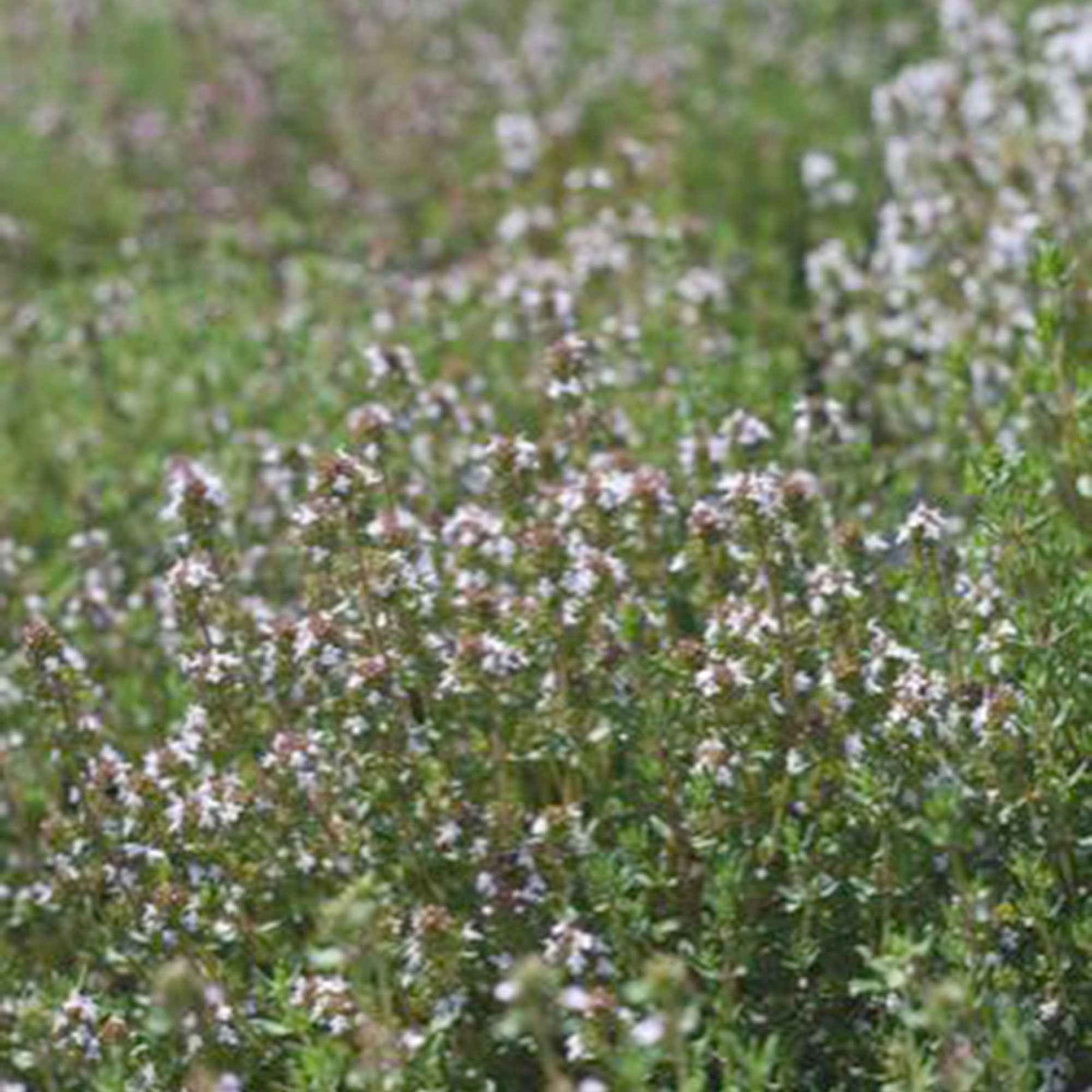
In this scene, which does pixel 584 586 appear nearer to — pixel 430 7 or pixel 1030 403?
pixel 1030 403

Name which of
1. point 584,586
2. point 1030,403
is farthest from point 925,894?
point 1030,403

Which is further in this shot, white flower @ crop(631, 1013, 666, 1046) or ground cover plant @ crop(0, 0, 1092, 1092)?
ground cover plant @ crop(0, 0, 1092, 1092)

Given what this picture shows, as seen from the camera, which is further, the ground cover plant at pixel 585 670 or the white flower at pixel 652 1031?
the ground cover plant at pixel 585 670

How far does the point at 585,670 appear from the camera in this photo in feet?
14.0

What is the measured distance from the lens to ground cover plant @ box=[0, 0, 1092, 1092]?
148 inches

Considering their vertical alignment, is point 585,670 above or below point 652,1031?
above

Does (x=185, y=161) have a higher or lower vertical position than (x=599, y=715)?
higher

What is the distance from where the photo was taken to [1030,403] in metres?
5.29

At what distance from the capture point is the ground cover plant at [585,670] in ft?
12.3

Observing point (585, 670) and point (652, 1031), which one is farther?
point (585, 670)

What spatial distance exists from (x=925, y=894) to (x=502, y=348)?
3.09 m

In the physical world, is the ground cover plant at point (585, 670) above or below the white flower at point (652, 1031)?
above

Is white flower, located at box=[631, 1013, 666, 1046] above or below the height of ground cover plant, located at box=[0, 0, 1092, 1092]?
below

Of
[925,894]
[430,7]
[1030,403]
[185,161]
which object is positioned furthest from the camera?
[430,7]
